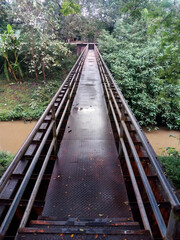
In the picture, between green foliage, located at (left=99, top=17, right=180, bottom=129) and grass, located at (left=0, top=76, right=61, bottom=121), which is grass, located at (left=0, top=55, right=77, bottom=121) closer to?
grass, located at (left=0, top=76, right=61, bottom=121)

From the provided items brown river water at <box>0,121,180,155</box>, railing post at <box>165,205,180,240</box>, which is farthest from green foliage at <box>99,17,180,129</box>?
railing post at <box>165,205,180,240</box>

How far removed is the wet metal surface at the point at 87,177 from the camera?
6.58 feet

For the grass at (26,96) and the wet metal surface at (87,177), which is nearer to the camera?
the wet metal surface at (87,177)

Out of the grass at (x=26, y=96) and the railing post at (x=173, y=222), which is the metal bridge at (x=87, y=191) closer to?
the railing post at (x=173, y=222)

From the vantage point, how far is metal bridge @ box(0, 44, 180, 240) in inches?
58.5

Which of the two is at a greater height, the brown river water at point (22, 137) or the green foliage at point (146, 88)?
the green foliage at point (146, 88)

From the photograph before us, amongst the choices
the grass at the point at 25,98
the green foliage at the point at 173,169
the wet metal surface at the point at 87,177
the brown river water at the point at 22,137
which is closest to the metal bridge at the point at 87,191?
the wet metal surface at the point at 87,177

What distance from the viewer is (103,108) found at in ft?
16.0

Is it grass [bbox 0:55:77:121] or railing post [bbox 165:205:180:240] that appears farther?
grass [bbox 0:55:77:121]

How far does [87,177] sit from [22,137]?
323 inches

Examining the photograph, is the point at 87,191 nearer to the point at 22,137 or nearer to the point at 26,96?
the point at 22,137

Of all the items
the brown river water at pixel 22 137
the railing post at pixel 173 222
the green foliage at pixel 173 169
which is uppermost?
the railing post at pixel 173 222

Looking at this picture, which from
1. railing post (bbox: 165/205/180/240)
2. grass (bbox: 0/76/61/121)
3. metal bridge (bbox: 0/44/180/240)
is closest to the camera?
railing post (bbox: 165/205/180/240)

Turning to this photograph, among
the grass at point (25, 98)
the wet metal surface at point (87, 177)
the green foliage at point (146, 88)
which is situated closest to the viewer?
the wet metal surface at point (87, 177)
